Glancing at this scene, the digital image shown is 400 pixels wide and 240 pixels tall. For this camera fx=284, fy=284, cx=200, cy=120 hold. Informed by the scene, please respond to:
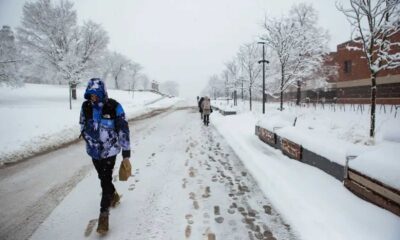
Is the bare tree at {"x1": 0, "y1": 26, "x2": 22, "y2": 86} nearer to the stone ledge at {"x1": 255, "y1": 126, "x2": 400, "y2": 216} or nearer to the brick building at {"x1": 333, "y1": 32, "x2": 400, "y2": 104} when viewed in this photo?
the stone ledge at {"x1": 255, "y1": 126, "x2": 400, "y2": 216}

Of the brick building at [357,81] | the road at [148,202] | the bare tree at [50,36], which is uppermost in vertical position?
the bare tree at [50,36]

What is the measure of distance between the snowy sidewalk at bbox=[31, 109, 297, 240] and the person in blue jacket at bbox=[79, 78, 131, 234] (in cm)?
52

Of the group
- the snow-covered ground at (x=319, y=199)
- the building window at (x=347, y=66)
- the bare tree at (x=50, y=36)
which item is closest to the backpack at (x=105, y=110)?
the snow-covered ground at (x=319, y=199)

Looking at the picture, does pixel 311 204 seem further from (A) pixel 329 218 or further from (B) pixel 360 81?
(B) pixel 360 81

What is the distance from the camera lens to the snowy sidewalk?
11.9ft

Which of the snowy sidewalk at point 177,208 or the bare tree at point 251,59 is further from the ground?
the bare tree at point 251,59

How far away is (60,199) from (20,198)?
0.74 meters

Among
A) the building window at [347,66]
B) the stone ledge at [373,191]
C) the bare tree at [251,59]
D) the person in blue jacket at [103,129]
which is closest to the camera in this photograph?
the stone ledge at [373,191]

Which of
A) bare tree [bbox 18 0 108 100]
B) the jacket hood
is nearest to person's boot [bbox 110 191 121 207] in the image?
the jacket hood

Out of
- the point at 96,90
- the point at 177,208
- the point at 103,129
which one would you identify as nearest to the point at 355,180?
the point at 177,208

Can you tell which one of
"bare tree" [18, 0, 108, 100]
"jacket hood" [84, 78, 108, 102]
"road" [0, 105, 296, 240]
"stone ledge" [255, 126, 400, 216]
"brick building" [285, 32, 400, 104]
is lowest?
"road" [0, 105, 296, 240]

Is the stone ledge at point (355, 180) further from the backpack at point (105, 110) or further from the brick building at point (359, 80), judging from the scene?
the brick building at point (359, 80)

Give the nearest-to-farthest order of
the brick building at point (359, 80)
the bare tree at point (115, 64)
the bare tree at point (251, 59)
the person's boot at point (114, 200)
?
the person's boot at point (114, 200)
the brick building at point (359, 80)
the bare tree at point (251, 59)
the bare tree at point (115, 64)

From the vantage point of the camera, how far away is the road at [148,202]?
3674mm
